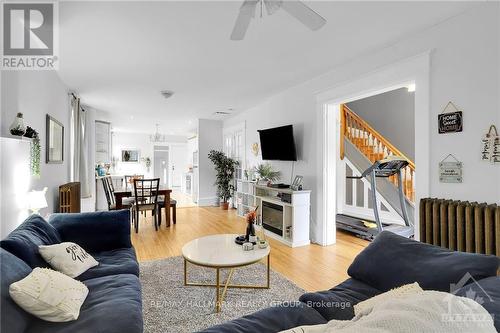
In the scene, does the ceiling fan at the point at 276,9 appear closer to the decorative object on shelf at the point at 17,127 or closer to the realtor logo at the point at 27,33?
the realtor logo at the point at 27,33

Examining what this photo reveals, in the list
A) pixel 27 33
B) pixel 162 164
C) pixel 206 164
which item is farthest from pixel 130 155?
pixel 27 33

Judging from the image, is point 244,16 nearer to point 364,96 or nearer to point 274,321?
point 274,321

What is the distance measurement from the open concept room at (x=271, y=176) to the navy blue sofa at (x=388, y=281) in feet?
0.03

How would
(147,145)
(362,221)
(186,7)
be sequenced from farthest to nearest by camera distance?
1. (147,145)
2. (362,221)
3. (186,7)

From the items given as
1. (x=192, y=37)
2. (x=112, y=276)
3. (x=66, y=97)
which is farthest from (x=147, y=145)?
(x=112, y=276)

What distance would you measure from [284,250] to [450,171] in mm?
2285

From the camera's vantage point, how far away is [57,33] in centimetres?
255

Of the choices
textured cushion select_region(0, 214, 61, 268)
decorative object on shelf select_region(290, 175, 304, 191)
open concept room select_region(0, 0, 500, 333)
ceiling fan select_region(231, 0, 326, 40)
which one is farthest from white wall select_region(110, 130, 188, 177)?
ceiling fan select_region(231, 0, 326, 40)

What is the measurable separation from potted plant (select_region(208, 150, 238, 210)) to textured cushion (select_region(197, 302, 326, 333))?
18.8ft

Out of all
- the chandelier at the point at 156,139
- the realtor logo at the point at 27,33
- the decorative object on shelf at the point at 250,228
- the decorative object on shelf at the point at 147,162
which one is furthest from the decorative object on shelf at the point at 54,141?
the decorative object on shelf at the point at 147,162

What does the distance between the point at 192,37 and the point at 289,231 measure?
302cm

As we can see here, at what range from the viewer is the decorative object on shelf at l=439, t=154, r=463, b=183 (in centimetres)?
237

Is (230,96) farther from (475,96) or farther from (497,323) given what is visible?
(497,323)

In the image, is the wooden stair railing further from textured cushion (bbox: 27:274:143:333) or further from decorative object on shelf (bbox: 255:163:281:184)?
textured cushion (bbox: 27:274:143:333)
